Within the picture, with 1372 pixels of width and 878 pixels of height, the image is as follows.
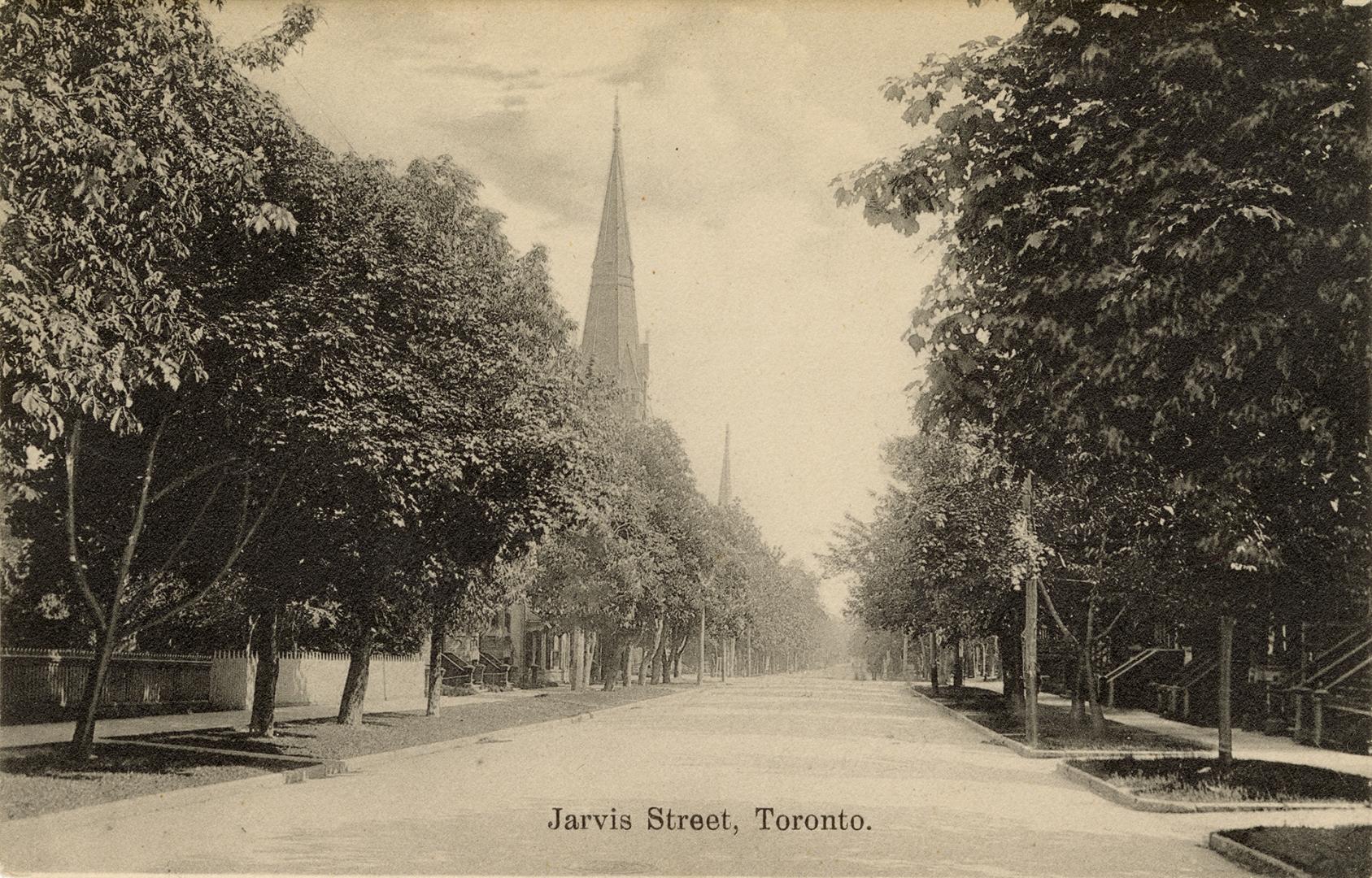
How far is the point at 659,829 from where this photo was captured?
10.8 meters

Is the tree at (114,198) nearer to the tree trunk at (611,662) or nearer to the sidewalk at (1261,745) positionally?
the sidewalk at (1261,745)

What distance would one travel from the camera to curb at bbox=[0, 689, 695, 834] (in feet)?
34.6

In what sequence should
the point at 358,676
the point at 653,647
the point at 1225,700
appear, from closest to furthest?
the point at 1225,700 < the point at 358,676 < the point at 653,647

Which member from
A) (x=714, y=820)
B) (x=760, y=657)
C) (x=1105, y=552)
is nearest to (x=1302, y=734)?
(x=1105, y=552)

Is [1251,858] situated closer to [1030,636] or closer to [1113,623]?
[1030,636]

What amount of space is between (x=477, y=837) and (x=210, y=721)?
16.5m

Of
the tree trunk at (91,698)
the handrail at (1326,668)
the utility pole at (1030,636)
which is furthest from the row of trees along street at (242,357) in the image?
the handrail at (1326,668)

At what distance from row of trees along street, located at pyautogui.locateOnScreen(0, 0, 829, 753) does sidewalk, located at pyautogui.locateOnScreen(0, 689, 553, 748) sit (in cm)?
235

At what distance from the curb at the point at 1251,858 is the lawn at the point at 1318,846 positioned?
0.07 m

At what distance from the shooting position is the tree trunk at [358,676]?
23828mm

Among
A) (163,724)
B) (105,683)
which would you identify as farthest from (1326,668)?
(105,683)

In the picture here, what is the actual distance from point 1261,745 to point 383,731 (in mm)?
17268

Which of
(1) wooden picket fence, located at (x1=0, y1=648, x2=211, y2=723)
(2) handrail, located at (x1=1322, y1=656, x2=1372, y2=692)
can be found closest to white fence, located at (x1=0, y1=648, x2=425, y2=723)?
(1) wooden picket fence, located at (x1=0, y1=648, x2=211, y2=723)

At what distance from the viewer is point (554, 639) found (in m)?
75.1
